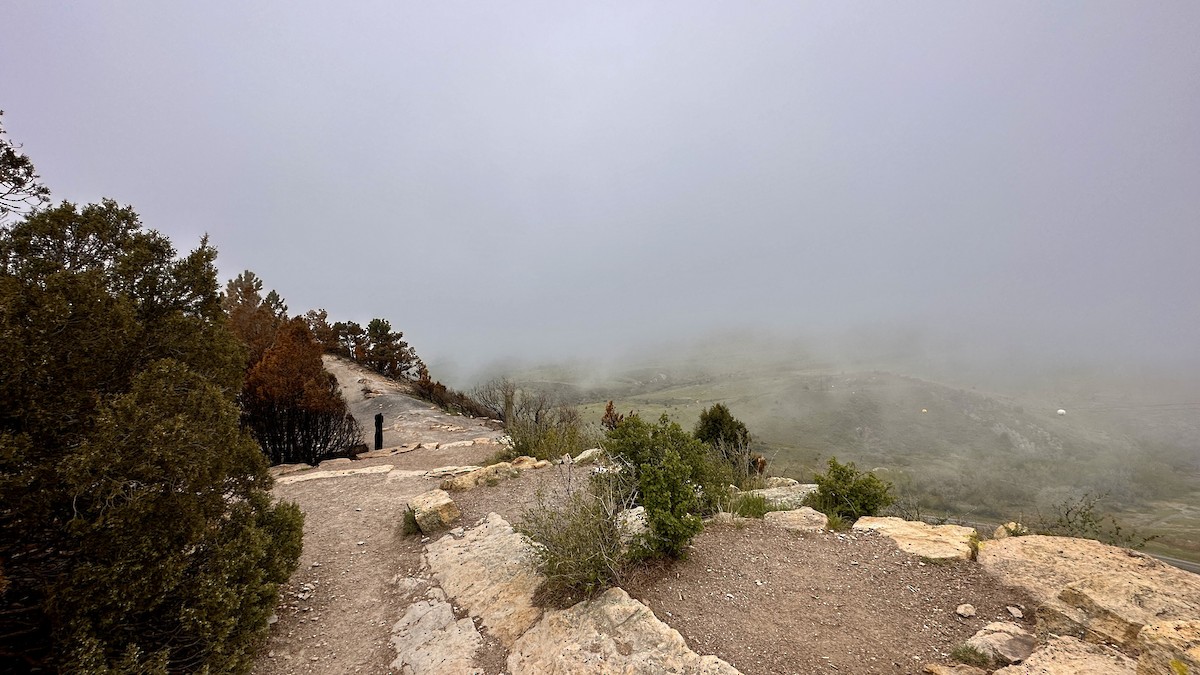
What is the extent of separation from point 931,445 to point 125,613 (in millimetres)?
39288

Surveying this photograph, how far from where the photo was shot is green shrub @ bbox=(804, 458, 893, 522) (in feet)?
22.9

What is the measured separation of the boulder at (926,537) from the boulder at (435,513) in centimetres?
589

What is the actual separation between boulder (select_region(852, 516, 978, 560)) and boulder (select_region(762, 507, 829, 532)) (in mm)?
443

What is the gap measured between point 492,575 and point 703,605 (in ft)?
8.03

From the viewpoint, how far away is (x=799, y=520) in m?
6.15

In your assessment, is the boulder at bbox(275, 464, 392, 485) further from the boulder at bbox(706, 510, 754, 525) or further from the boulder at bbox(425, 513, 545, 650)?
the boulder at bbox(706, 510, 754, 525)

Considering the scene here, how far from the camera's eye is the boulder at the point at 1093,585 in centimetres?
337

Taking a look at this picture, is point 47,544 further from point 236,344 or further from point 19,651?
point 236,344

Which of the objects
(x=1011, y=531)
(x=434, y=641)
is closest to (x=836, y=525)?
(x=1011, y=531)

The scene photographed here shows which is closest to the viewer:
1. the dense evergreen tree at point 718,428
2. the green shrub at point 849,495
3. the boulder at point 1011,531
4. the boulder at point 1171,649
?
the boulder at point 1171,649

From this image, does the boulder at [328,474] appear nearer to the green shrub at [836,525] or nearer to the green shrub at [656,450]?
the green shrub at [656,450]

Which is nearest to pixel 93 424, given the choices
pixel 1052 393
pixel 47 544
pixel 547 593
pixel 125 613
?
pixel 47 544

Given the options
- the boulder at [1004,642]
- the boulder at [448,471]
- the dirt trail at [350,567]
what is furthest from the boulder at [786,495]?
the boulder at [448,471]

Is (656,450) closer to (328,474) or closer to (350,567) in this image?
(350,567)
